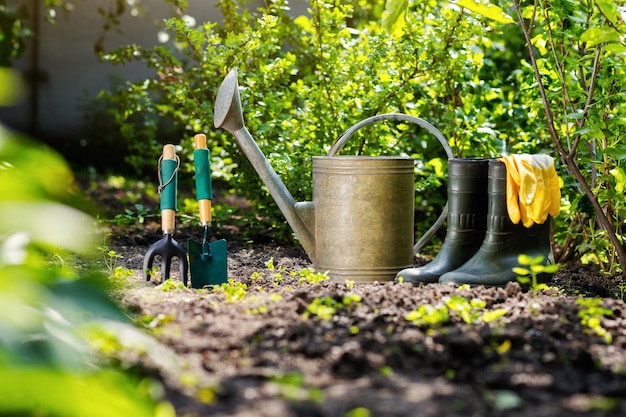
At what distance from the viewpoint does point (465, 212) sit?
9.98 feet

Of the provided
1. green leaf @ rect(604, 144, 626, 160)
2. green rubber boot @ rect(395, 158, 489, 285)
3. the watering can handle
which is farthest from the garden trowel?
green leaf @ rect(604, 144, 626, 160)

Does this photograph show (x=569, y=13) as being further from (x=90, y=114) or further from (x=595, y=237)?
(x=90, y=114)

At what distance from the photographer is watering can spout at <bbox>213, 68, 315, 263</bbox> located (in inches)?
122

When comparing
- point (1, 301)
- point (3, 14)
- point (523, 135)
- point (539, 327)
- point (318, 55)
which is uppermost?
point (3, 14)

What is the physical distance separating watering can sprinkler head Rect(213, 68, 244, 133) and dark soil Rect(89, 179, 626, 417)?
80 centimetres

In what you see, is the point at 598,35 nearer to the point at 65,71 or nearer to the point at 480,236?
the point at 480,236

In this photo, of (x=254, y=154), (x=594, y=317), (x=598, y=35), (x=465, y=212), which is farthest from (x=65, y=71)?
(x=594, y=317)

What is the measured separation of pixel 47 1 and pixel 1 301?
5.67m

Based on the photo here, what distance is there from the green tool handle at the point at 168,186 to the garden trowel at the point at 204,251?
8 cm

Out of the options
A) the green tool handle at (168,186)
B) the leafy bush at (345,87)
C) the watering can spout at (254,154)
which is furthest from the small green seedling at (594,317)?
the leafy bush at (345,87)

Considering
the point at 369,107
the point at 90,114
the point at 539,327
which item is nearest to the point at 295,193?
the point at 369,107

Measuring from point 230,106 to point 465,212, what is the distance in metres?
0.96

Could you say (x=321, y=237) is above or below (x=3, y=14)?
below

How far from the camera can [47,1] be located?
20.2ft
